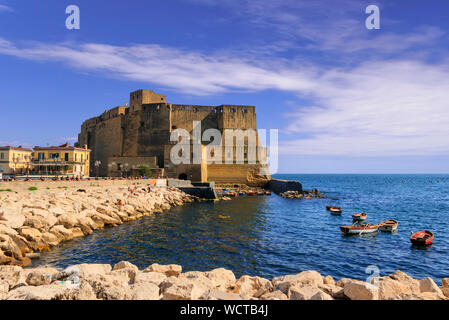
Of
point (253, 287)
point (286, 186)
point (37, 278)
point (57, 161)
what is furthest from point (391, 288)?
point (57, 161)

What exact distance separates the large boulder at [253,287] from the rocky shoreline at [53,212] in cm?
741

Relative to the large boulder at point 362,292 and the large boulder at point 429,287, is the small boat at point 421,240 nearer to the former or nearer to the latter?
the large boulder at point 429,287

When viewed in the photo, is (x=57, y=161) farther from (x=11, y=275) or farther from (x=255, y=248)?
(x=11, y=275)

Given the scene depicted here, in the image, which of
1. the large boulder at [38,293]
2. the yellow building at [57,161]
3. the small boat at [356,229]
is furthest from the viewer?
the yellow building at [57,161]

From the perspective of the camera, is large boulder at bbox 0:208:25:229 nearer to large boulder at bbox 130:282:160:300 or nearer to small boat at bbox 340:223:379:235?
large boulder at bbox 130:282:160:300

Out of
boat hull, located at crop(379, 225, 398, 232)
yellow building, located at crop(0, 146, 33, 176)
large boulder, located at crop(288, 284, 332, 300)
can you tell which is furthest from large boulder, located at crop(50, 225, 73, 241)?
yellow building, located at crop(0, 146, 33, 176)

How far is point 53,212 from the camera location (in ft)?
41.9

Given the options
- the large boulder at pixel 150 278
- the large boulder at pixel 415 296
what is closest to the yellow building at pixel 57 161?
the large boulder at pixel 150 278

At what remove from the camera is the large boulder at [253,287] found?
5.64 metres

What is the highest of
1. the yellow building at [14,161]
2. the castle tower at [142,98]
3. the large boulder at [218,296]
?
the castle tower at [142,98]

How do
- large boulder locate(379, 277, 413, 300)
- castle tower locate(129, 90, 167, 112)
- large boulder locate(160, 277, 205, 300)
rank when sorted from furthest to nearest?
castle tower locate(129, 90, 167, 112) < large boulder locate(379, 277, 413, 300) < large boulder locate(160, 277, 205, 300)

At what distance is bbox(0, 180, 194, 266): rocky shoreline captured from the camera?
988 cm

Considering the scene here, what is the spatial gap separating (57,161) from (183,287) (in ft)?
111
